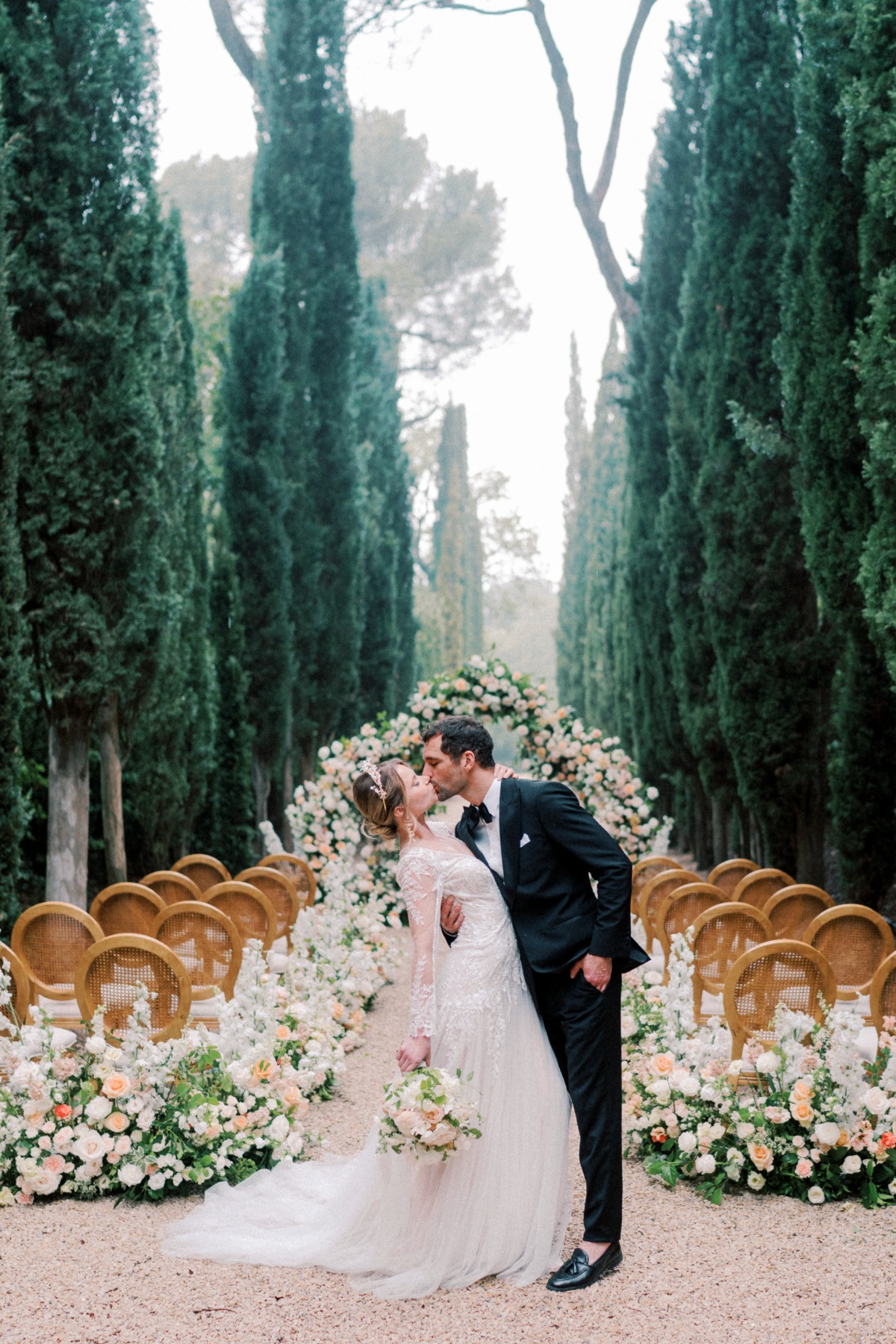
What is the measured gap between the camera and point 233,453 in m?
13.7

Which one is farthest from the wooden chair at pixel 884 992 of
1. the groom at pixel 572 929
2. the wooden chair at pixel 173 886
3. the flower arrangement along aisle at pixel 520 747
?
the flower arrangement along aisle at pixel 520 747

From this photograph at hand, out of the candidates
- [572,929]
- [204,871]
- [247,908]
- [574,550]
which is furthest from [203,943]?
[574,550]

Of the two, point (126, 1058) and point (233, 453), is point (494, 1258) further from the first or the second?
point (233, 453)

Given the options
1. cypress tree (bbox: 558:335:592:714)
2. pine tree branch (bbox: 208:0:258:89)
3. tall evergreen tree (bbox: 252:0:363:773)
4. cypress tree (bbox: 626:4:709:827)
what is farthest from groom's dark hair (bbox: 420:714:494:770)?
cypress tree (bbox: 558:335:592:714)

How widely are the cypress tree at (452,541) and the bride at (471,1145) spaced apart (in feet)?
98.8

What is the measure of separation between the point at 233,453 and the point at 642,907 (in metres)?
8.51

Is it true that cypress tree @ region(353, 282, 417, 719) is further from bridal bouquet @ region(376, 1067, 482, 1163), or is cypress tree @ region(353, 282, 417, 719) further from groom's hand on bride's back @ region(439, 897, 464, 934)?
bridal bouquet @ region(376, 1067, 482, 1163)

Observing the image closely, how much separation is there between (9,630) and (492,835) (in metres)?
3.92

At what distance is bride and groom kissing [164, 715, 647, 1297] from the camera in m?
3.30

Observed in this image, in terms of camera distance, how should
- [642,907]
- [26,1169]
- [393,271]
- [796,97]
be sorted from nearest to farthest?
[26,1169] → [642,907] → [796,97] → [393,271]

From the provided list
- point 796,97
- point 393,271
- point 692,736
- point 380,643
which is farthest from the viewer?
point 393,271

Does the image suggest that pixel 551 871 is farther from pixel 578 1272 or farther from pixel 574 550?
pixel 574 550

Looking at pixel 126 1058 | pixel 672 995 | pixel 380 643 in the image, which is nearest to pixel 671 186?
pixel 380 643

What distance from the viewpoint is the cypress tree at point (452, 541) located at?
113 feet
